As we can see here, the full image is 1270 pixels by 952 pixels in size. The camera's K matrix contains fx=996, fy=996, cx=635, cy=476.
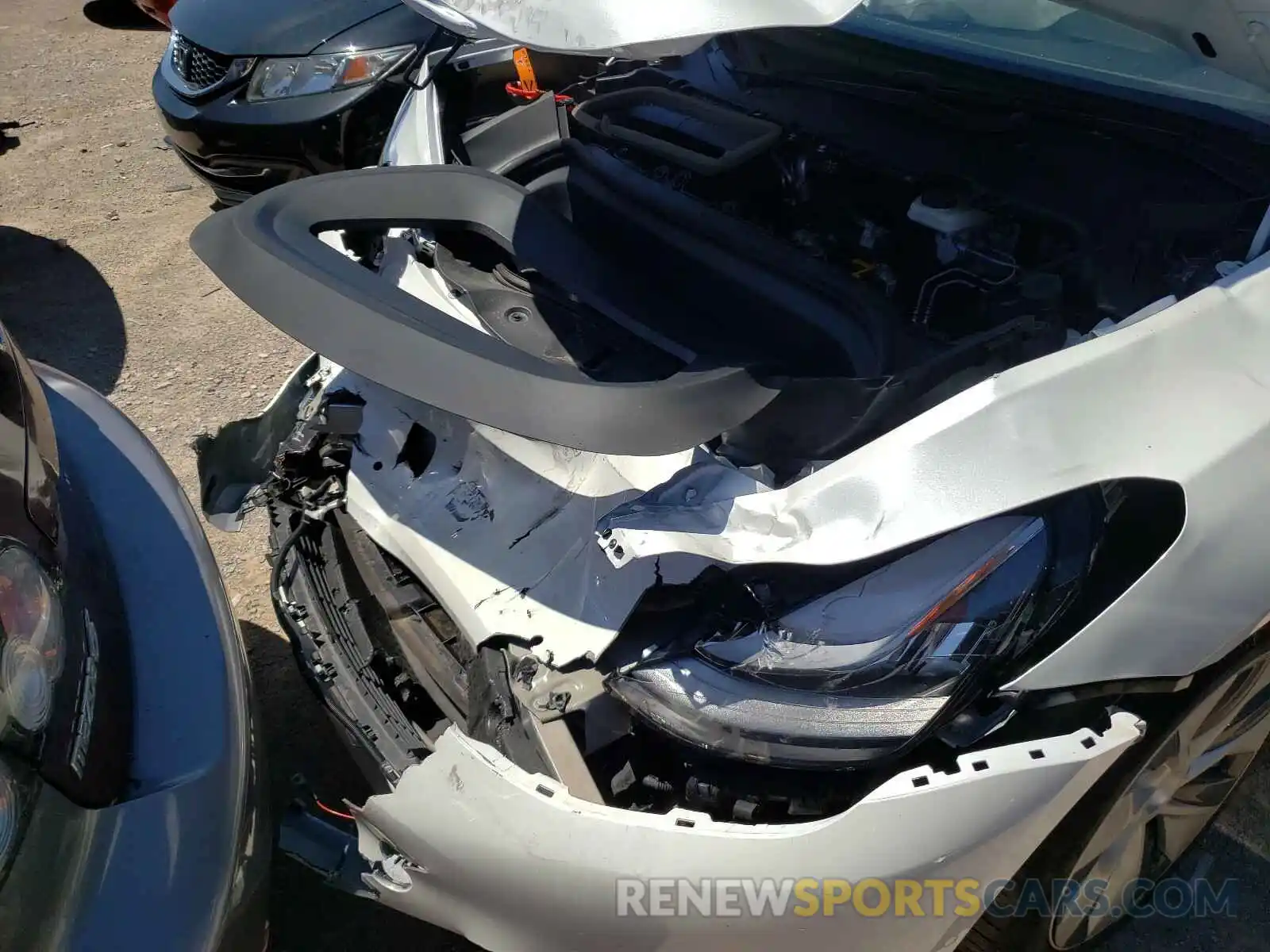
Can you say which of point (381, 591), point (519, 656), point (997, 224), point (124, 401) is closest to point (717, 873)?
point (519, 656)

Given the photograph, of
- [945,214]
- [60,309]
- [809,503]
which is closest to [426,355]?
[809,503]

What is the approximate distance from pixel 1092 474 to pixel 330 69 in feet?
10.2

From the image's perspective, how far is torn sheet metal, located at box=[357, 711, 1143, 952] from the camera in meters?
1.32

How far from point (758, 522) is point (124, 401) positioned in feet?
9.85

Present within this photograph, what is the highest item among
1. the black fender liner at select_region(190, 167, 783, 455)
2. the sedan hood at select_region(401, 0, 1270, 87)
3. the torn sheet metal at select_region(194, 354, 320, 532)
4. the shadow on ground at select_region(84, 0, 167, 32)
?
the sedan hood at select_region(401, 0, 1270, 87)

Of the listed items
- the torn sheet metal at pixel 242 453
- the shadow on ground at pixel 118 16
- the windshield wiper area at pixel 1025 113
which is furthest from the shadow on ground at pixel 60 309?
the shadow on ground at pixel 118 16

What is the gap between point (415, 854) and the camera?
1517 mm

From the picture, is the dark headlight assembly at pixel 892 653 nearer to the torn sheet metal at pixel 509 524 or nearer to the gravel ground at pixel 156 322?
the torn sheet metal at pixel 509 524

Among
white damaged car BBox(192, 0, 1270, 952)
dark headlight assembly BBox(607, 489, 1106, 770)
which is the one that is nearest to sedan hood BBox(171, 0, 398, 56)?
white damaged car BBox(192, 0, 1270, 952)

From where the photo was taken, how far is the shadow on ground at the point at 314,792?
2.04 m

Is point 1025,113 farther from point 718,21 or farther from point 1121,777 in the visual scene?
point 1121,777

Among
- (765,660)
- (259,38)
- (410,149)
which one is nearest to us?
(765,660)

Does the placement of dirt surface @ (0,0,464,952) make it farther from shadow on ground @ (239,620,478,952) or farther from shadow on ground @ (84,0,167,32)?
shadow on ground @ (84,0,167,32)

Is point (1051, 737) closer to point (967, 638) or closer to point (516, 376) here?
point (967, 638)
